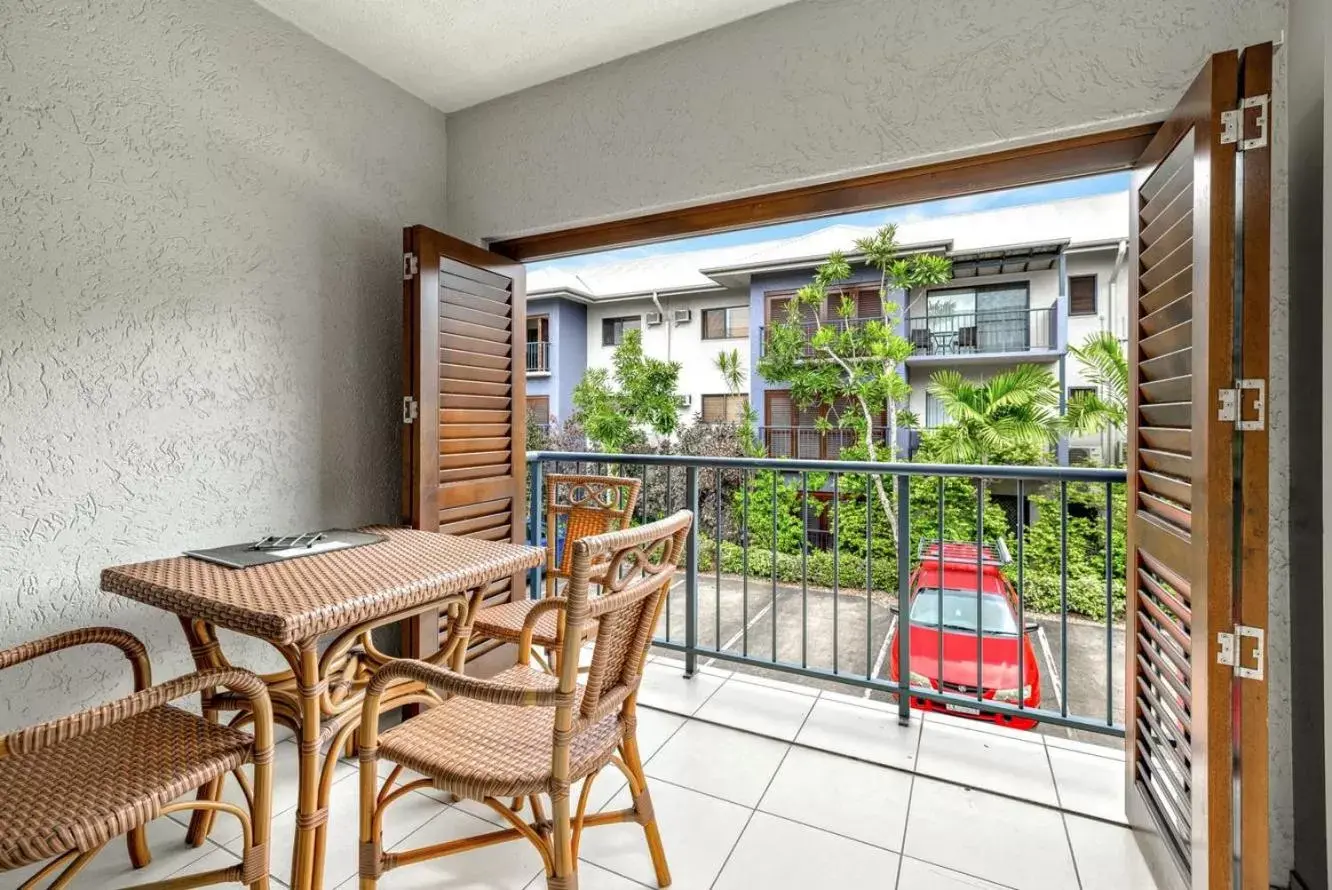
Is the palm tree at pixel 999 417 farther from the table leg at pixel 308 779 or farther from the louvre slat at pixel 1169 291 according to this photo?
the table leg at pixel 308 779

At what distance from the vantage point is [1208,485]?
3.91ft

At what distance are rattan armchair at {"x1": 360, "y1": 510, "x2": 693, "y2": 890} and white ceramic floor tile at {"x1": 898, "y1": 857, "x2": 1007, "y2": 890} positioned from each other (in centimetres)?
64

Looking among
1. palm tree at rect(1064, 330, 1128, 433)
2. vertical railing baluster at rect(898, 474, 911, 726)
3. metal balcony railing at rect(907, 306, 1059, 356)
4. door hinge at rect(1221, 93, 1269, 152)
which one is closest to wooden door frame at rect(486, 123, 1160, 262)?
door hinge at rect(1221, 93, 1269, 152)

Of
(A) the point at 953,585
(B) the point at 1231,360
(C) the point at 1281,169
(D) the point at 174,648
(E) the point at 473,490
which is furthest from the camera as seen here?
(A) the point at 953,585

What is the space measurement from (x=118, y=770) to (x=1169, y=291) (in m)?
2.55

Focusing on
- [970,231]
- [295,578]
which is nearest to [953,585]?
[295,578]

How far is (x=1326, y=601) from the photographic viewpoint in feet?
3.90

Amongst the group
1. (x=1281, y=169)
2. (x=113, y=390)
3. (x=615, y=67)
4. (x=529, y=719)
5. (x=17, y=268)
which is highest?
(x=615, y=67)

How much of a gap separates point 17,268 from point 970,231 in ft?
29.2

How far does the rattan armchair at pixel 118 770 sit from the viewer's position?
106cm

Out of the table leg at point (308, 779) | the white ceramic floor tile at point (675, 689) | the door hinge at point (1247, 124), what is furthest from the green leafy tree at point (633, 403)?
the door hinge at point (1247, 124)

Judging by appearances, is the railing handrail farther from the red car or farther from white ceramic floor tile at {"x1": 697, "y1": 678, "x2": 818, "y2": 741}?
the red car

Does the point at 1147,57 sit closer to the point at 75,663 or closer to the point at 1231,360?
the point at 1231,360

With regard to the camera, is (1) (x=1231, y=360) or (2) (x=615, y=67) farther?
(2) (x=615, y=67)
